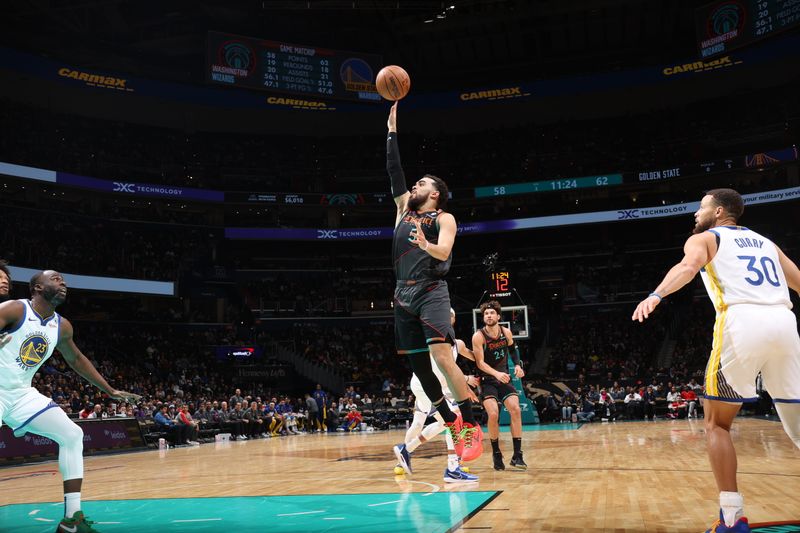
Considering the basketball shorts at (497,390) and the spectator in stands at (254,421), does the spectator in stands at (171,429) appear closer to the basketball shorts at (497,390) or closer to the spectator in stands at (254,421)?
the spectator in stands at (254,421)

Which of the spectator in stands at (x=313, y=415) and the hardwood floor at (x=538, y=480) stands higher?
the hardwood floor at (x=538, y=480)

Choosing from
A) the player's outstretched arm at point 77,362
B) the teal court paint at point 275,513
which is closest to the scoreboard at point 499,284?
the teal court paint at point 275,513

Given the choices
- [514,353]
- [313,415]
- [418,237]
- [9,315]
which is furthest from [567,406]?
[9,315]

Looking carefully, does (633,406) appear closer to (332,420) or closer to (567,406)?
(567,406)

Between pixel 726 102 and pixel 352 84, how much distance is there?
763 inches

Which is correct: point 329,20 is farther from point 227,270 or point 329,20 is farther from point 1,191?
point 1,191

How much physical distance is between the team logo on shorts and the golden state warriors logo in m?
5.11

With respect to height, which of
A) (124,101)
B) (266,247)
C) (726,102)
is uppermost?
(124,101)

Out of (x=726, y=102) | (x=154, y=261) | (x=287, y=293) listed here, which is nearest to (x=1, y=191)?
(x=154, y=261)

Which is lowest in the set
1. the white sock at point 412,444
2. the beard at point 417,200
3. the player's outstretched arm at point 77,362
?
the white sock at point 412,444

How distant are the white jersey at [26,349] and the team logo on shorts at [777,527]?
5.01 m

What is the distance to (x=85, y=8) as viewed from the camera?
3177 cm

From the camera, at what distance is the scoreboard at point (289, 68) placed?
30.9 m

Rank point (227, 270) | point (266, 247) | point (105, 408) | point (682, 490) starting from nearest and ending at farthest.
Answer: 1. point (682, 490)
2. point (105, 408)
3. point (227, 270)
4. point (266, 247)
